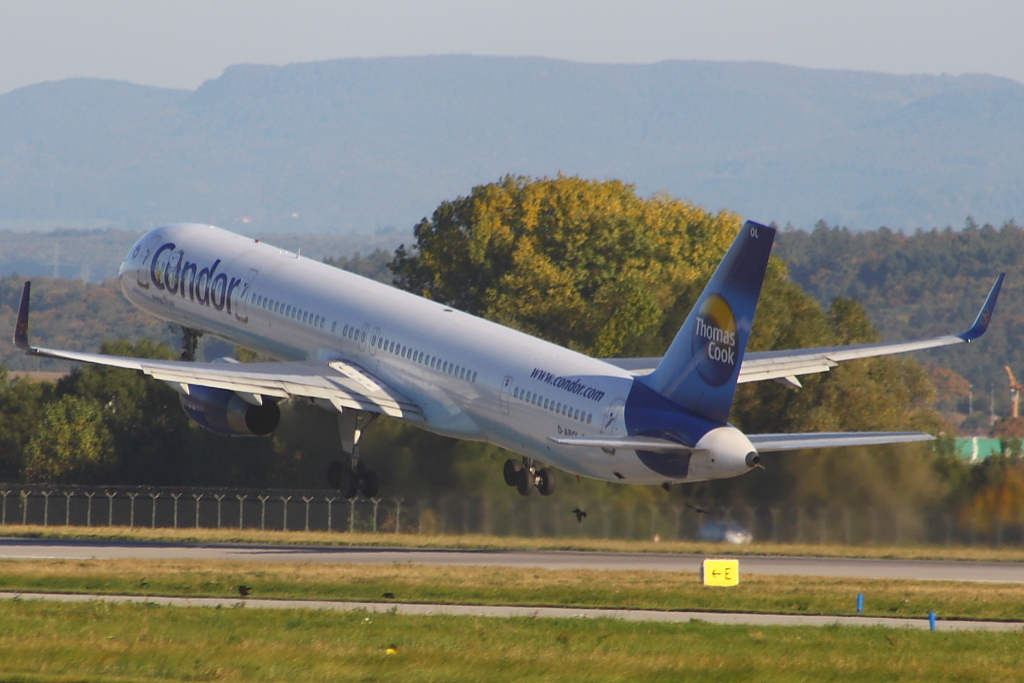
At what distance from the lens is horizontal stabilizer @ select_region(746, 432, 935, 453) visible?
115 feet

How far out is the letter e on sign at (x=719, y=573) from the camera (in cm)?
4069

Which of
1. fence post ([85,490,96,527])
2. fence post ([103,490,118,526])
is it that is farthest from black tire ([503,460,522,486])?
fence post ([85,490,96,527])

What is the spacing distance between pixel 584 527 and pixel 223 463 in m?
24.0

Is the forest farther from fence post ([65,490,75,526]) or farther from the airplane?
fence post ([65,490,75,526])

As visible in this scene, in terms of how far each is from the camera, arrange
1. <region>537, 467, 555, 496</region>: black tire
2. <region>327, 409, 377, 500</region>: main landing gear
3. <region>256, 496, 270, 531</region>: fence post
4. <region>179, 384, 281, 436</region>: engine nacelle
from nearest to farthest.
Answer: <region>179, 384, 281, 436</region>: engine nacelle < <region>537, 467, 555, 496</region>: black tire < <region>327, 409, 377, 500</region>: main landing gear < <region>256, 496, 270, 531</region>: fence post

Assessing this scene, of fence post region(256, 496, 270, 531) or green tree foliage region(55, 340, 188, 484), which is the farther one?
green tree foliage region(55, 340, 188, 484)

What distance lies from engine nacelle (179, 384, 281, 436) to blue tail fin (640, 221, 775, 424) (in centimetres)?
1423

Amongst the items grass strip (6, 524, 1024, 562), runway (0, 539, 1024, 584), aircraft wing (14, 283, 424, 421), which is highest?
aircraft wing (14, 283, 424, 421)

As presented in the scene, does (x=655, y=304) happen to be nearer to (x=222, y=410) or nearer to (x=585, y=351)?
(x=585, y=351)

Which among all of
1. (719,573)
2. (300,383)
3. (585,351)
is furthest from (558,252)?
(719,573)

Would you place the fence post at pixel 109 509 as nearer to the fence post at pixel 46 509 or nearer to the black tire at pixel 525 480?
the fence post at pixel 46 509

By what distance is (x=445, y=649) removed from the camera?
27.0m

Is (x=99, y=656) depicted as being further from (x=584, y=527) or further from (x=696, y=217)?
(x=696, y=217)

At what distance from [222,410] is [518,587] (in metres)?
12.9
